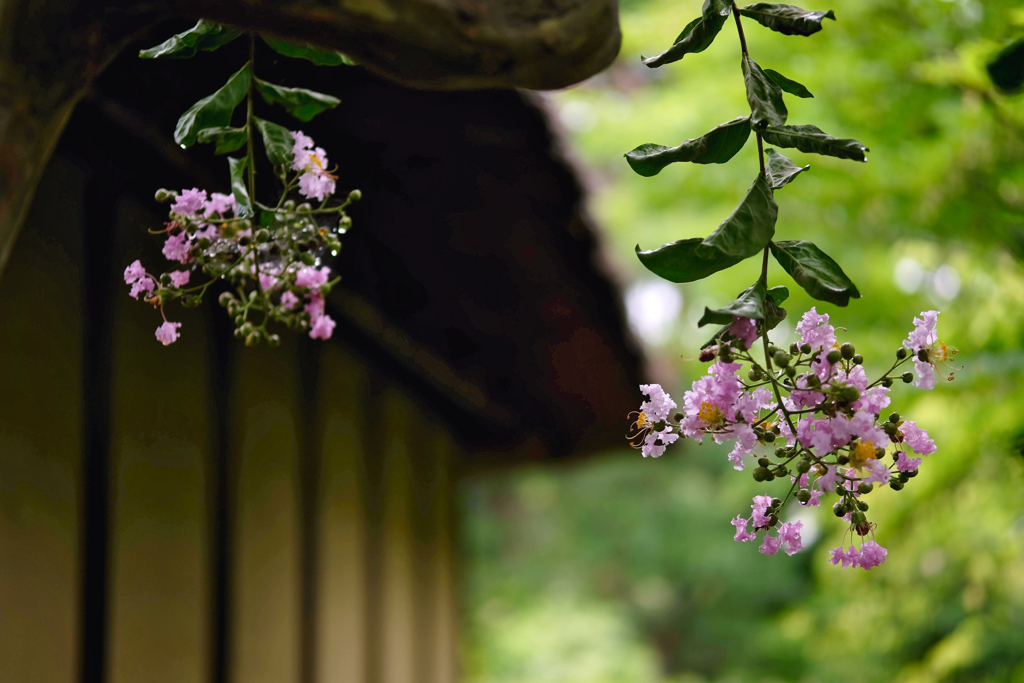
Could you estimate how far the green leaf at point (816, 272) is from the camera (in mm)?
342

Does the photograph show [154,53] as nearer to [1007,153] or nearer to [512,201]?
[512,201]

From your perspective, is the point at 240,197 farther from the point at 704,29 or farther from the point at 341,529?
the point at 341,529

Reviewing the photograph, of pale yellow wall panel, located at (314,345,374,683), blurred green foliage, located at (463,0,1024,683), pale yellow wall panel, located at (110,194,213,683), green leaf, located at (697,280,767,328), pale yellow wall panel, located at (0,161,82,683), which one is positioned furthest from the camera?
blurred green foliage, located at (463,0,1024,683)

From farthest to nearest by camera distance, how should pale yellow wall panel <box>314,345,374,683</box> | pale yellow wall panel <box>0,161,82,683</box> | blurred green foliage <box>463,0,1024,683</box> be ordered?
1. blurred green foliage <box>463,0,1024,683</box>
2. pale yellow wall panel <box>314,345,374,683</box>
3. pale yellow wall panel <box>0,161,82,683</box>

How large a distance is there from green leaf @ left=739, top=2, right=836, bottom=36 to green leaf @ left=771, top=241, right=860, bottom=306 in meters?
0.10

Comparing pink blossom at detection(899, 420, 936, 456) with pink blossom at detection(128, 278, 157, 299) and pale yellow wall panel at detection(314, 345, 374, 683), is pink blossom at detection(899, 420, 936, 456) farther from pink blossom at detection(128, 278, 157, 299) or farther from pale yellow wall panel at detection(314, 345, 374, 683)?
pale yellow wall panel at detection(314, 345, 374, 683)

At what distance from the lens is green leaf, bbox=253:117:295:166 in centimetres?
46

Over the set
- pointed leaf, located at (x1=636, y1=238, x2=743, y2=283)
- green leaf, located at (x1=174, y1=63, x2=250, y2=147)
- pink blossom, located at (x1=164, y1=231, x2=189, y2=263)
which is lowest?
pointed leaf, located at (x1=636, y1=238, x2=743, y2=283)

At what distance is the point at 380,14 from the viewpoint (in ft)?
1.29

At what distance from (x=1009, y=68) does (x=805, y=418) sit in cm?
28

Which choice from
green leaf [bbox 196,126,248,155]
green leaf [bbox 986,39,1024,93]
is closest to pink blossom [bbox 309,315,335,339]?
green leaf [bbox 196,126,248,155]

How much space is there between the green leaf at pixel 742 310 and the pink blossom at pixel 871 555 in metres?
0.12

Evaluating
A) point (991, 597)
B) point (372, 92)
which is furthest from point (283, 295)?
point (991, 597)

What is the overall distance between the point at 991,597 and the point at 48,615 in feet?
10.1
